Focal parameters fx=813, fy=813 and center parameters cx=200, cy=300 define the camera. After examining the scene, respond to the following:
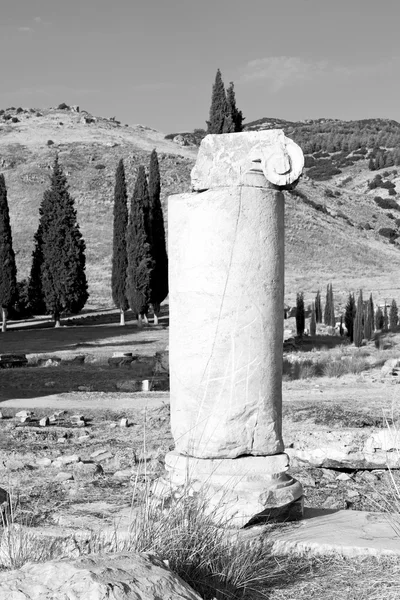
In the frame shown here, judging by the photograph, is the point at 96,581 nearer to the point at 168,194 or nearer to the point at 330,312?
the point at 330,312

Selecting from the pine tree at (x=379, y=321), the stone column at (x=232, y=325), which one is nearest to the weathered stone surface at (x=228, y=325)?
the stone column at (x=232, y=325)

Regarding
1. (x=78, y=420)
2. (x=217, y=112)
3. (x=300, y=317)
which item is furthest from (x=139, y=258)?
(x=78, y=420)

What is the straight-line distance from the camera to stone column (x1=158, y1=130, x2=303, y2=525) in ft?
19.3

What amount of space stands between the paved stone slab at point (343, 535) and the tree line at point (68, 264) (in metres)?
32.0

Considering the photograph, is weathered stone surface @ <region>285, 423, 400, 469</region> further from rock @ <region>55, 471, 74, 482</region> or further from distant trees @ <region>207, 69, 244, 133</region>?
distant trees @ <region>207, 69, 244, 133</region>

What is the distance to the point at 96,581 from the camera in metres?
3.44

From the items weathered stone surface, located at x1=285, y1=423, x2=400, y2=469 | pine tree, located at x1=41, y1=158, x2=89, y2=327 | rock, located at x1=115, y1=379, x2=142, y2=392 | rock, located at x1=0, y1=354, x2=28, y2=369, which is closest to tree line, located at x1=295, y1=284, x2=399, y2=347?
rock, located at x1=115, y1=379, x2=142, y2=392

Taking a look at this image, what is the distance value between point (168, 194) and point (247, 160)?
5094 centimetres

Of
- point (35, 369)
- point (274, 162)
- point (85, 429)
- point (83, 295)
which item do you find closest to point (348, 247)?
point (83, 295)

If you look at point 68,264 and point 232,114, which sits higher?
point 232,114

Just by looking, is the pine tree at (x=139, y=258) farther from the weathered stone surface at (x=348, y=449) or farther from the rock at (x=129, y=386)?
the weathered stone surface at (x=348, y=449)

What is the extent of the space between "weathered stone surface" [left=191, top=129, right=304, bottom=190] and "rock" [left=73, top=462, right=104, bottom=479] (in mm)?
4471

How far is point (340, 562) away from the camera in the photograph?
16.3ft

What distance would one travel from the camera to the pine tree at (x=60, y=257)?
37250mm
